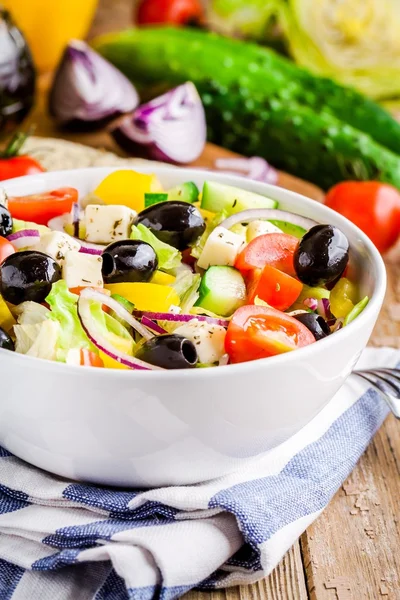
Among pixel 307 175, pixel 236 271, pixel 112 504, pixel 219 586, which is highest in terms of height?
pixel 236 271

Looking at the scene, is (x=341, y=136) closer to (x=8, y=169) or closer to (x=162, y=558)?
(x=8, y=169)

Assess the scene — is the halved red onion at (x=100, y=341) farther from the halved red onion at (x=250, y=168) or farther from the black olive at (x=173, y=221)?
the halved red onion at (x=250, y=168)

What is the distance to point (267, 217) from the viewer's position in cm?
248

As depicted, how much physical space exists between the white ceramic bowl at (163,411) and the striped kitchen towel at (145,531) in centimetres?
6

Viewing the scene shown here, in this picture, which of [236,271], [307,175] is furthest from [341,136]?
[236,271]

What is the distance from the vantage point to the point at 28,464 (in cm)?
211

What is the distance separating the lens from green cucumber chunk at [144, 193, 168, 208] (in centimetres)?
256

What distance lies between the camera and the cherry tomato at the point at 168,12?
20.8 feet

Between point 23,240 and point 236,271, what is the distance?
623mm

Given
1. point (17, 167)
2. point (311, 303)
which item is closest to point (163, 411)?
point (311, 303)

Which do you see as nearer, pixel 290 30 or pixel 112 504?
pixel 112 504

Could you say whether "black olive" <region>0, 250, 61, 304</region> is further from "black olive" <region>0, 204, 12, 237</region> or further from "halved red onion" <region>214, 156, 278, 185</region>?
"halved red onion" <region>214, 156, 278, 185</region>

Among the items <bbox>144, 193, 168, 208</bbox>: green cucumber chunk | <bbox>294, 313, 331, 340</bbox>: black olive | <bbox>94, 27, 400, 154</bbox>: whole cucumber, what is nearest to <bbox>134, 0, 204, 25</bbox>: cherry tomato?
<bbox>94, 27, 400, 154</bbox>: whole cucumber

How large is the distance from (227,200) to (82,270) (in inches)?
26.4
